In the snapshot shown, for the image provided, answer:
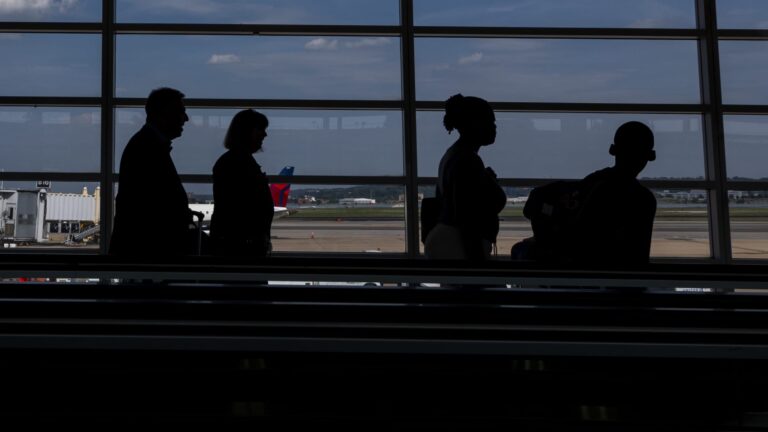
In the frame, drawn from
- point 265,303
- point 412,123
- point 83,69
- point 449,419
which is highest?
point 83,69

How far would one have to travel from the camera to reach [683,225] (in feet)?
27.5

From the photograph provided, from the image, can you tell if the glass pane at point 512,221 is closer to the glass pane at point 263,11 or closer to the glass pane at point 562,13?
the glass pane at point 562,13

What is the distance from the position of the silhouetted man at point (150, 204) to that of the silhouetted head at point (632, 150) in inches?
66.4

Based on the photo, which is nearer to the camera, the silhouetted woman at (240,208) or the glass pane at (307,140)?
the silhouetted woman at (240,208)

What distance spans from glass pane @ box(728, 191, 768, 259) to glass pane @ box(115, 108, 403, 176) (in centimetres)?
351

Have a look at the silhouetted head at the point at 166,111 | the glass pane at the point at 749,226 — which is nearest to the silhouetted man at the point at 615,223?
the silhouetted head at the point at 166,111

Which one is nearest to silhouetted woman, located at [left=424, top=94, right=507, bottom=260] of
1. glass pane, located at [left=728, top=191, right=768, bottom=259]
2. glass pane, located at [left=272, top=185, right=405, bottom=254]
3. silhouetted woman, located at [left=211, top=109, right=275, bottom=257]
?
silhouetted woman, located at [left=211, top=109, right=275, bottom=257]

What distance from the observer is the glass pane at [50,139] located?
8164 millimetres

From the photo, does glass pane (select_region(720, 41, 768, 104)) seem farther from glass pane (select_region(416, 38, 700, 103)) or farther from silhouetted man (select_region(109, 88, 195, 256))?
silhouetted man (select_region(109, 88, 195, 256))

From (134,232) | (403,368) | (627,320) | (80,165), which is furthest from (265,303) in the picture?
(80,165)

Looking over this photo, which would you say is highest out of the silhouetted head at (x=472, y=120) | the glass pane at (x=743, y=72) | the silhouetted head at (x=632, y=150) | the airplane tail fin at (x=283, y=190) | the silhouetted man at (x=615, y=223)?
the glass pane at (x=743, y=72)

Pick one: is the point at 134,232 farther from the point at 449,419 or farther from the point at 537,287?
the point at 449,419

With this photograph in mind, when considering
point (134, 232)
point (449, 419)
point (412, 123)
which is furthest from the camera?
point (412, 123)

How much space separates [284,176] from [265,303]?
712cm
